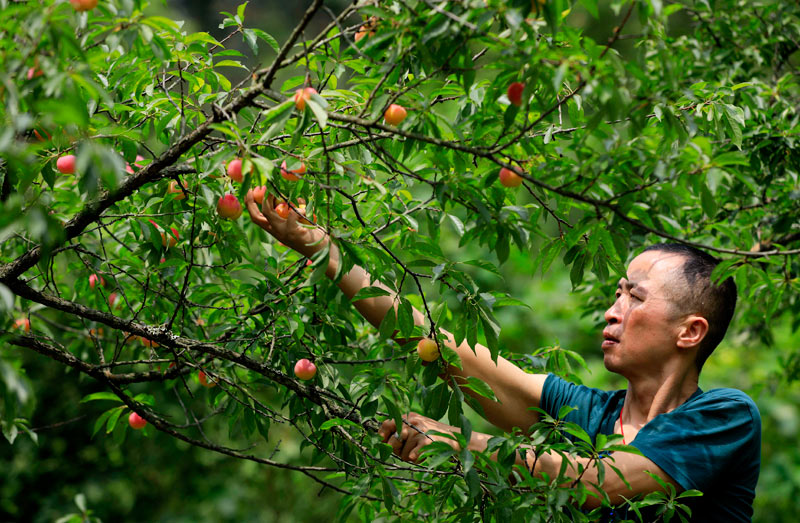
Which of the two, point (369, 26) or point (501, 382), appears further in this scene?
point (501, 382)

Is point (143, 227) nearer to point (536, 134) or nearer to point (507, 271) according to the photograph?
point (536, 134)

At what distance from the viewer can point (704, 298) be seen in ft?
5.17

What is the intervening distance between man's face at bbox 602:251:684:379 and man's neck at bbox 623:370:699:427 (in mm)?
25

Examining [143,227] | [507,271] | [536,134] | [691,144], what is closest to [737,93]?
[536,134]

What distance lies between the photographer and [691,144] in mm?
1062

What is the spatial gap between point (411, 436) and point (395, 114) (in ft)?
2.03

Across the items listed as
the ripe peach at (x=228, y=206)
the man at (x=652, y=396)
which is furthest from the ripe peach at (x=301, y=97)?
the ripe peach at (x=228, y=206)

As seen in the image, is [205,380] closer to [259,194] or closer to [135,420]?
[135,420]

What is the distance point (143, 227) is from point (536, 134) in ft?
2.68

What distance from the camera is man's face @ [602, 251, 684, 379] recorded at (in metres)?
1.56

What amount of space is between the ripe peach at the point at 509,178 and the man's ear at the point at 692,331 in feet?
1.88

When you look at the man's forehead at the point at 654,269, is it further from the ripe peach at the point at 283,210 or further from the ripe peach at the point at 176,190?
the ripe peach at the point at 176,190

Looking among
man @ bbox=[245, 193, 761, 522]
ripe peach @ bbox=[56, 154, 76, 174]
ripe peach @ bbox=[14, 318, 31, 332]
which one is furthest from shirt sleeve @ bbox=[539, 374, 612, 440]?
ripe peach @ bbox=[14, 318, 31, 332]

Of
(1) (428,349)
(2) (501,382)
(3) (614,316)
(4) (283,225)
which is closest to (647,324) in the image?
(3) (614,316)
